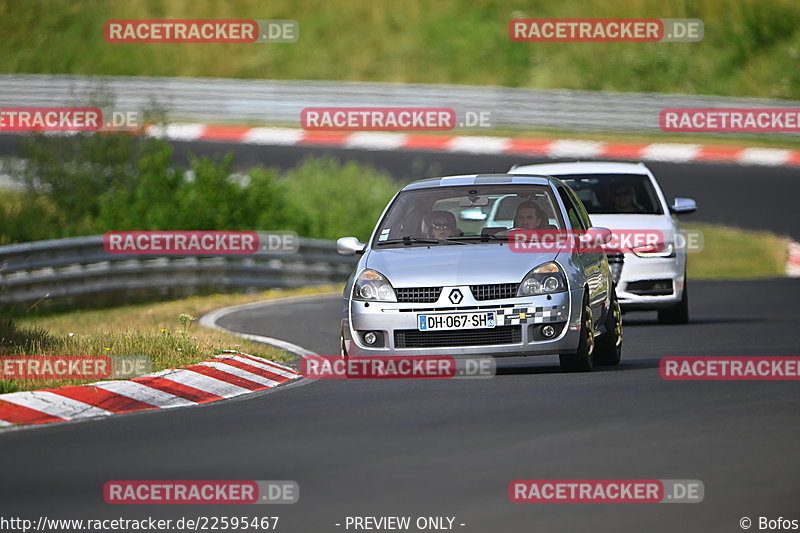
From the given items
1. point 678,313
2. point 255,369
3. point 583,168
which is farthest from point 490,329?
point 583,168

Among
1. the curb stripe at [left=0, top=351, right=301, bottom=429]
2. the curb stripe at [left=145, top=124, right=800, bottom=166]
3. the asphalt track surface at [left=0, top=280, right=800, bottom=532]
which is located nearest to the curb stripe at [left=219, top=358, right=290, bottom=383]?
the curb stripe at [left=0, top=351, right=301, bottom=429]

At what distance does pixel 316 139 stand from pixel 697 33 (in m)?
11.3

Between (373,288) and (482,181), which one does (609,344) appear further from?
(373,288)

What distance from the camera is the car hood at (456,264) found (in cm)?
1211

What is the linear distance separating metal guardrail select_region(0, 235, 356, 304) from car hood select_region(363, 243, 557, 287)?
9.82 m

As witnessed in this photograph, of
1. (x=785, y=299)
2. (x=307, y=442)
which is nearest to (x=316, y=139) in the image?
(x=785, y=299)

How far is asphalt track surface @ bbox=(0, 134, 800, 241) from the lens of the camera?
3131 centimetres

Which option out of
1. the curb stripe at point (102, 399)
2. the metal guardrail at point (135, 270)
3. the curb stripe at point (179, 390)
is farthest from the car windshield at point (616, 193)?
the curb stripe at point (102, 399)

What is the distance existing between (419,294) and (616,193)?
6385mm

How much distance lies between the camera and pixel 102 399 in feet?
37.1

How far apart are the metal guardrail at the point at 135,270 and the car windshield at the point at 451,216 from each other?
29.6ft

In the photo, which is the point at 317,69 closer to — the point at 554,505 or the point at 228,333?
the point at 228,333

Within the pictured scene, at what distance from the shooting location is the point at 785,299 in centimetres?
2091

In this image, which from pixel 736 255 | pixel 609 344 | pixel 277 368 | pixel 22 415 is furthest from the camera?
pixel 736 255
